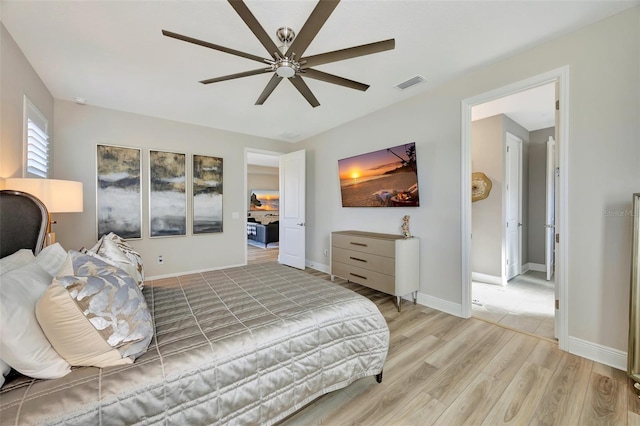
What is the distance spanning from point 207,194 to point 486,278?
16.3ft

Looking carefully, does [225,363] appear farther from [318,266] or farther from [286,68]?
[318,266]

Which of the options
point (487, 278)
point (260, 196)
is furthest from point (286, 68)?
point (260, 196)

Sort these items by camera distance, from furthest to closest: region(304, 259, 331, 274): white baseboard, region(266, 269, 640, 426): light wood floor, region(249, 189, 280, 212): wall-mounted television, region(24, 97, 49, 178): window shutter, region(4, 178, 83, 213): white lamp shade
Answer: region(249, 189, 280, 212): wall-mounted television → region(304, 259, 331, 274): white baseboard → region(24, 97, 49, 178): window shutter → region(4, 178, 83, 213): white lamp shade → region(266, 269, 640, 426): light wood floor

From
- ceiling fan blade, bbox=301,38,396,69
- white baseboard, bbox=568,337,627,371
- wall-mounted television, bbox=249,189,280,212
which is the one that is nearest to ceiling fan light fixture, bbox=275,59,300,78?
ceiling fan blade, bbox=301,38,396,69

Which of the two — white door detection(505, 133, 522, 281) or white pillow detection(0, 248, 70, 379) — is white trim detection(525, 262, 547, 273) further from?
white pillow detection(0, 248, 70, 379)

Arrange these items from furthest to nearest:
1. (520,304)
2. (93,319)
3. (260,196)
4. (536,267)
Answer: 1. (260,196)
2. (536,267)
3. (520,304)
4. (93,319)

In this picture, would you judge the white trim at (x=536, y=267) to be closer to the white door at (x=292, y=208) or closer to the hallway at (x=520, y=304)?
the hallway at (x=520, y=304)

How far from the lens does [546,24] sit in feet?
6.64

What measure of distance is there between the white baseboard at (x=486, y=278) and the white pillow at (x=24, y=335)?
4713 mm

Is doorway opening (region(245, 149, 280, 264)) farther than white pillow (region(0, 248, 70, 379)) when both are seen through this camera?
Yes

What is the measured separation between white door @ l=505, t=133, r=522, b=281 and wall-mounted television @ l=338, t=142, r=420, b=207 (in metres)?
1.97

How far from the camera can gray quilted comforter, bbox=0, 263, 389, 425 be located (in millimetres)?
906

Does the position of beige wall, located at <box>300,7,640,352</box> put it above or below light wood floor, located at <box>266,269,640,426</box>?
above

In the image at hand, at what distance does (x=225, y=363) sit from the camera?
116cm
